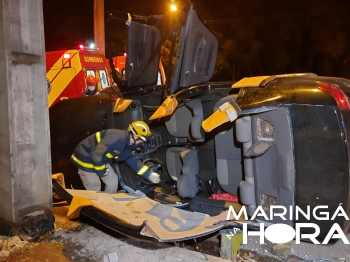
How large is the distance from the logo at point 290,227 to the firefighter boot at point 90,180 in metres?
1.95

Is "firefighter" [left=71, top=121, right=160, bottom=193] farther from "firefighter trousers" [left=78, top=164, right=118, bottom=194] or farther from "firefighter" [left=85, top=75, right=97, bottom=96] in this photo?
"firefighter" [left=85, top=75, right=97, bottom=96]

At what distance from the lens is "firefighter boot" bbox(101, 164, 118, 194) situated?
195 inches

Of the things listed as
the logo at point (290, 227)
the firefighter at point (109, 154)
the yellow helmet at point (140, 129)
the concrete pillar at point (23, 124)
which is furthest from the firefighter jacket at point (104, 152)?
the logo at point (290, 227)

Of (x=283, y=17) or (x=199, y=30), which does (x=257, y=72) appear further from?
(x=199, y=30)

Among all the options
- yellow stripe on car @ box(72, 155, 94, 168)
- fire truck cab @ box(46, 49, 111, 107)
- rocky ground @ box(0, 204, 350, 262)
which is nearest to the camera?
rocky ground @ box(0, 204, 350, 262)

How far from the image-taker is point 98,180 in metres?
5.06

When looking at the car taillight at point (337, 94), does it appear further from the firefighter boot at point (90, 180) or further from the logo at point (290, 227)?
the firefighter boot at point (90, 180)

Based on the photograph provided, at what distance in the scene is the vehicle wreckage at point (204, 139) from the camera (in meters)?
3.04

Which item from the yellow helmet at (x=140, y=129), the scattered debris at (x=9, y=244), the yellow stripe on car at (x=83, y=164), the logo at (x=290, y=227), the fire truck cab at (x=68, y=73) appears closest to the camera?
the logo at (x=290, y=227)

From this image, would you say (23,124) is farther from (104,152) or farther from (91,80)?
(91,80)

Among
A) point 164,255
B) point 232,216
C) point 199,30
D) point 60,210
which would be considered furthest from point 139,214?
point 199,30

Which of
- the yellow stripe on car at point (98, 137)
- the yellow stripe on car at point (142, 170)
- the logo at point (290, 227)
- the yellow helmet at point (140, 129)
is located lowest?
the logo at point (290, 227)

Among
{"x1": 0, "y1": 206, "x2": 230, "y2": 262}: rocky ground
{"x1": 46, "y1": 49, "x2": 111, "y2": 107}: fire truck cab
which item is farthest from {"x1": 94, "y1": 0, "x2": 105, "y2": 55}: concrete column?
{"x1": 0, "y1": 206, "x2": 230, "y2": 262}: rocky ground

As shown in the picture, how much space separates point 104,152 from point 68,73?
16.8ft
